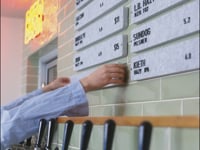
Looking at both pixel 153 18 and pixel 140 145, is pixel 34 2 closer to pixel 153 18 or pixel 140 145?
pixel 153 18

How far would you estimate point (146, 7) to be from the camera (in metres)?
0.85

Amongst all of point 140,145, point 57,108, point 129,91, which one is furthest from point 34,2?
point 140,145

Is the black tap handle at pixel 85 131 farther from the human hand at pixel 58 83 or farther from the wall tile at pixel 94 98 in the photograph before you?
the human hand at pixel 58 83

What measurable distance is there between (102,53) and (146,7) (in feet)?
0.82

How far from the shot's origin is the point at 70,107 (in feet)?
3.41

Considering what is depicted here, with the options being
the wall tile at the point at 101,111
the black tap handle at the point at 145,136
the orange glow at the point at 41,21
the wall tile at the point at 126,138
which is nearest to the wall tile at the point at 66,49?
the orange glow at the point at 41,21

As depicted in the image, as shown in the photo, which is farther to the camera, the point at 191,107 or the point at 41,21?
the point at 41,21

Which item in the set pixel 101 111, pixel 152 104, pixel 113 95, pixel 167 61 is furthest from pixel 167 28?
pixel 101 111

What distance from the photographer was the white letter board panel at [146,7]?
2.57ft

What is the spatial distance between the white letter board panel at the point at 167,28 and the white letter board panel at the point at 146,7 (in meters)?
0.02

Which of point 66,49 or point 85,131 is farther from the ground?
point 66,49

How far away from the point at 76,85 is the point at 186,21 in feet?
1.31

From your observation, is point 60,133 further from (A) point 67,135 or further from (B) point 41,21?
(B) point 41,21

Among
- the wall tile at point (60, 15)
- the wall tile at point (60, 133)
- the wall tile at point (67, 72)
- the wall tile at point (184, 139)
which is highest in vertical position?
the wall tile at point (60, 15)
